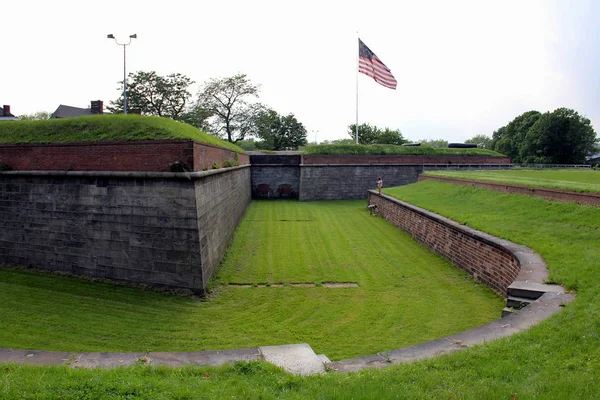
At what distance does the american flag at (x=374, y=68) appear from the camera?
21.8 metres

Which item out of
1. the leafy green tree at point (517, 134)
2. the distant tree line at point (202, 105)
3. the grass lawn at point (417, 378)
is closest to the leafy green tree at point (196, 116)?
the distant tree line at point (202, 105)

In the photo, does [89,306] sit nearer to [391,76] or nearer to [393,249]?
[393,249]

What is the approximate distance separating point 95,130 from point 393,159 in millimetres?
18401

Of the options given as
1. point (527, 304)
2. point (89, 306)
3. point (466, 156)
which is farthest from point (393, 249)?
point (466, 156)

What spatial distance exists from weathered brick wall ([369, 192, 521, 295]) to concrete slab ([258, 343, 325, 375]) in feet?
12.7

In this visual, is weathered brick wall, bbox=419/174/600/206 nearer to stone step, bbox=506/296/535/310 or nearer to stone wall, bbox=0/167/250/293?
stone step, bbox=506/296/535/310

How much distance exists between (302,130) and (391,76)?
2487 centimetres

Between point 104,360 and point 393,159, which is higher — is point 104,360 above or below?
below

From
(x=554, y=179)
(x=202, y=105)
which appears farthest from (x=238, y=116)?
(x=554, y=179)

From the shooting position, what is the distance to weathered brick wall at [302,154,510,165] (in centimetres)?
2283

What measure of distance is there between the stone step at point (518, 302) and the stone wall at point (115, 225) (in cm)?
486

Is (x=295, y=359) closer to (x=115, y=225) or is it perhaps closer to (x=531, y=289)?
(x=531, y=289)

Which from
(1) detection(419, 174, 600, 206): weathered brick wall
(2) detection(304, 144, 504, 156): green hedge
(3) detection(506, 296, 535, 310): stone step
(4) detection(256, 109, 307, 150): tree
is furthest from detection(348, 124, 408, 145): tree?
(3) detection(506, 296, 535, 310): stone step

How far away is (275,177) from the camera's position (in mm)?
23500
